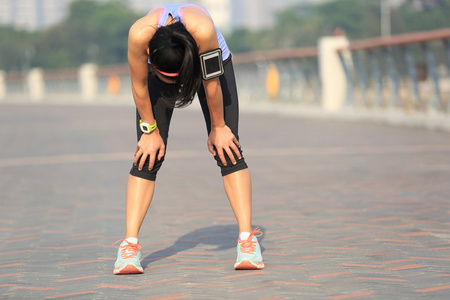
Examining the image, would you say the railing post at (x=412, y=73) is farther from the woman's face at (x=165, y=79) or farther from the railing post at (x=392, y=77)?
the woman's face at (x=165, y=79)

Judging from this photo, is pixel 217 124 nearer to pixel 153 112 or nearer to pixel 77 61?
pixel 153 112

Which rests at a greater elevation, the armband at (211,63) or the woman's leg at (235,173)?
the armband at (211,63)

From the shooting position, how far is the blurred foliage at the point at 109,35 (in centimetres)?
11906

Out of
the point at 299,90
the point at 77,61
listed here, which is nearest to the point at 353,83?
the point at 299,90

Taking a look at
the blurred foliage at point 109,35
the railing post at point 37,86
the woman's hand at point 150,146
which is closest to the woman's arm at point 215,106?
the woman's hand at point 150,146

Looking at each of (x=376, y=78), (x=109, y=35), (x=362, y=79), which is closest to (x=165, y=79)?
(x=376, y=78)

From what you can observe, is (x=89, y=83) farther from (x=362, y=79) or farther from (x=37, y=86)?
(x=362, y=79)

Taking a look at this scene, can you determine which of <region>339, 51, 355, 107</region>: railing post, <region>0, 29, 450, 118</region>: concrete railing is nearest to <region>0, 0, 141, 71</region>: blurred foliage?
<region>0, 29, 450, 118</region>: concrete railing

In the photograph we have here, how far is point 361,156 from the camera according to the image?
9875 mm

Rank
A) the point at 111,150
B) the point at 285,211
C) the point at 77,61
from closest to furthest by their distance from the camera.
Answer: the point at 285,211 < the point at 111,150 < the point at 77,61

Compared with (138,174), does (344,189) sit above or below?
below

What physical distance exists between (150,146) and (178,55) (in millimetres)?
650

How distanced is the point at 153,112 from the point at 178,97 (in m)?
0.37

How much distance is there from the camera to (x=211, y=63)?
3662 mm
